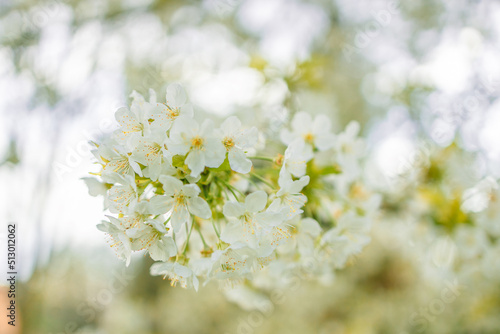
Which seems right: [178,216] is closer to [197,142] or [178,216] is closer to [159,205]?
[159,205]

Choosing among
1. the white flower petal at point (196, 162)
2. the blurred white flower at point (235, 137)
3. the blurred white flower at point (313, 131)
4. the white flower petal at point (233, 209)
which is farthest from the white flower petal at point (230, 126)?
the blurred white flower at point (313, 131)

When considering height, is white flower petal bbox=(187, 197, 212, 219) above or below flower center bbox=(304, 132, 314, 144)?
below

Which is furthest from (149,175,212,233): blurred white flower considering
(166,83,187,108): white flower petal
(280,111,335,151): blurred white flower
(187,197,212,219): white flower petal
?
(280,111,335,151): blurred white flower

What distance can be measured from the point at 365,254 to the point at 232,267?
2856 millimetres

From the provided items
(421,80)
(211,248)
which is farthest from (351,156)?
(421,80)

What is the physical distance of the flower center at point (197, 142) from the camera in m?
0.98

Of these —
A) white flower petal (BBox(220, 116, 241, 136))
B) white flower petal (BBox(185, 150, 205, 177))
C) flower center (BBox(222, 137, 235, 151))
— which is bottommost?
white flower petal (BBox(185, 150, 205, 177))

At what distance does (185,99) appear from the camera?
3.45ft

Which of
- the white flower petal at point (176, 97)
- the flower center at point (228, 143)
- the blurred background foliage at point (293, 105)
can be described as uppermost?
the white flower petal at point (176, 97)

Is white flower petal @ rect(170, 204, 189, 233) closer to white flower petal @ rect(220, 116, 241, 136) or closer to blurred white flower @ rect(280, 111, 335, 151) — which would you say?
white flower petal @ rect(220, 116, 241, 136)

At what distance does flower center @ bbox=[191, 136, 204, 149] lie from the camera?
98 centimetres

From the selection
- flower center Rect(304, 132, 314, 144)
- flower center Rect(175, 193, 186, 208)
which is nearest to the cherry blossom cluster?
flower center Rect(175, 193, 186, 208)

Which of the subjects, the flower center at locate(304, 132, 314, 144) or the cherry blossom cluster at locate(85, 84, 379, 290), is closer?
the cherry blossom cluster at locate(85, 84, 379, 290)

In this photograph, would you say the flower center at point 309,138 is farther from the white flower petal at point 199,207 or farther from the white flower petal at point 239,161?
the white flower petal at point 199,207
